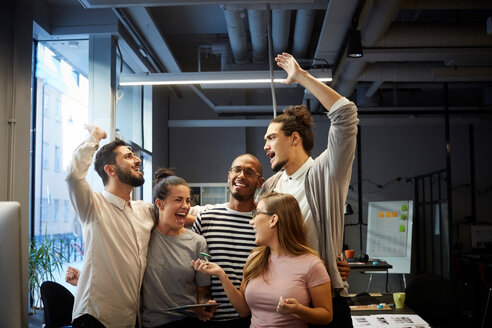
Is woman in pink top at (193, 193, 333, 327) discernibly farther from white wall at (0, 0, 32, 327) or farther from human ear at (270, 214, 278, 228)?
white wall at (0, 0, 32, 327)

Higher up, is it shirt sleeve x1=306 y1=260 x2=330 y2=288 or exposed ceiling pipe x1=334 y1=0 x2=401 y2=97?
exposed ceiling pipe x1=334 y1=0 x2=401 y2=97

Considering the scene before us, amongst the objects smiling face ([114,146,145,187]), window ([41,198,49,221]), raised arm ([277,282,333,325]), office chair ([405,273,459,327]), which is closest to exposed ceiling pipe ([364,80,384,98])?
office chair ([405,273,459,327])

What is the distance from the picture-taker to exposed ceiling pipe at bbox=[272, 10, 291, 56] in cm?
597

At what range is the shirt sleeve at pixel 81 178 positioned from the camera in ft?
7.32

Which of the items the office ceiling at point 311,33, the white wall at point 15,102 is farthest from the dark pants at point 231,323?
the office ceiling at point 311,33

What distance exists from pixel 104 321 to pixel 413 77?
6091 mm

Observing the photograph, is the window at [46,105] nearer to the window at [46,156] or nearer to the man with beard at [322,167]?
the window at [46,156]

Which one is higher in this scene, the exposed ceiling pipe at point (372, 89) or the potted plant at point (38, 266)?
the exposed ceiling pipe at point (372, 89)

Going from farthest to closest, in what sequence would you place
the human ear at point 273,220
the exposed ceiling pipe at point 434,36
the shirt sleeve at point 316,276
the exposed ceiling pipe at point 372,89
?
the exposed ceiling pipe at point 372,89 < the exposed ceiling pipe at point 434,36 < the human ear at point 273,220 < the shirt sleeve at point 316,276

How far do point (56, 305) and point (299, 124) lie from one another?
2.14m

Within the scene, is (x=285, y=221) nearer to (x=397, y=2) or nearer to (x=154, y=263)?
(x=154, y=263)

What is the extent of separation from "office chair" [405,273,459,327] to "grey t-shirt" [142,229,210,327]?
243 centimetres

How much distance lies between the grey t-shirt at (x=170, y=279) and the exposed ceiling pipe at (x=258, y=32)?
399 cm

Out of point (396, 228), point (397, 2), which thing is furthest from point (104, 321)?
point (396, 228)
